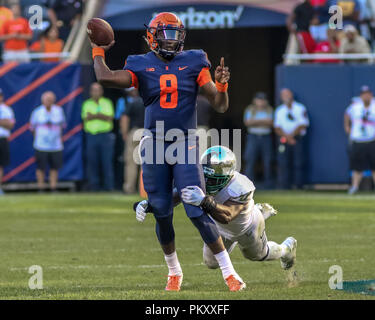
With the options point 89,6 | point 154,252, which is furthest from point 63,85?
point 154,252

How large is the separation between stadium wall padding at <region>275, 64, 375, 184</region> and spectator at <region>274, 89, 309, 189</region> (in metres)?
0.26

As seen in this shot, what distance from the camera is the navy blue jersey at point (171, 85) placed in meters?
6.38

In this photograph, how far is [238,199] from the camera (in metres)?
6.47

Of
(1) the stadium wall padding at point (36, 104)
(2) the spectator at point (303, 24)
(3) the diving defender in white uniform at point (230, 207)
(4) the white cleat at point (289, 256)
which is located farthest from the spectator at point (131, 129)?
(3) the diving defender in white uniform at point (230, 207)

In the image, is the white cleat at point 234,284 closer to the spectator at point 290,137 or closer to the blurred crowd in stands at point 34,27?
the spectator at point 290,137

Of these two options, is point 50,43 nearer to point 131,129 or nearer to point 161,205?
point 131,129

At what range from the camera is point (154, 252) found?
29.6ft

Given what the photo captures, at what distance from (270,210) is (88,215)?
19.0 feet

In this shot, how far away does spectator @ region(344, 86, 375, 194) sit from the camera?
1619cm

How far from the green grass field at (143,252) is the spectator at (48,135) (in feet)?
8.26

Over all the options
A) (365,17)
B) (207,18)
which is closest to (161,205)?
(365,17)
